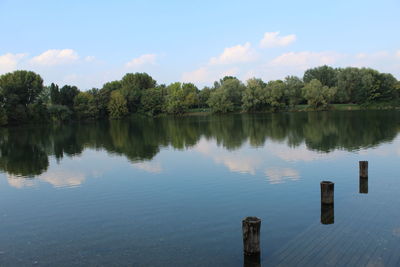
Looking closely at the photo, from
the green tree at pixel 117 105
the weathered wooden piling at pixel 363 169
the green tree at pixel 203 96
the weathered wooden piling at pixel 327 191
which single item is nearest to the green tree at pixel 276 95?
the green tree at pixel 203 96

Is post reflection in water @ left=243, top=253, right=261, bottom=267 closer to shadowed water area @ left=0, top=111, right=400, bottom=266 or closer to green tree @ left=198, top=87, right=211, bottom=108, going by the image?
shadowed water area @ left=0, top=111, right=400, bottom=266

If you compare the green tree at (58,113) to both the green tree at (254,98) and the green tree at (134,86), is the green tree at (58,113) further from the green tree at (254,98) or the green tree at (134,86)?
the green tree at (254,98)

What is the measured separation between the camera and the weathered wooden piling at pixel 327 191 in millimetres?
15633

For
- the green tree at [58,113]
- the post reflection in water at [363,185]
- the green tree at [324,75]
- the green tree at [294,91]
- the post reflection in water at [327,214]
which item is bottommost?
the post reflection in water at [327,214]

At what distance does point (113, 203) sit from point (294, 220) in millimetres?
9863

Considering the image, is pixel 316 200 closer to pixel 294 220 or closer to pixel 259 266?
pixel 294 220

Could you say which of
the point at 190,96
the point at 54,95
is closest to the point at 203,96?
the point at 190,96

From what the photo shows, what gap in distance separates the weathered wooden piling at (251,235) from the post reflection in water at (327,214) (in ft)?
14.7

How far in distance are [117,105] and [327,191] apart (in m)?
122

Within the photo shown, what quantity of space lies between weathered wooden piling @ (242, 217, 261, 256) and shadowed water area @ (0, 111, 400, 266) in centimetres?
54

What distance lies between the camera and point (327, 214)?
50.1 ft

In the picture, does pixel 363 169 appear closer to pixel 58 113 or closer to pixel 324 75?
pixel 58 113

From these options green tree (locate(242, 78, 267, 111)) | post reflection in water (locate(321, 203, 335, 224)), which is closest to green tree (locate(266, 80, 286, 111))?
green tree (locate(242, 78, 267, 111))

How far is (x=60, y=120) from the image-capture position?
11525 cm
